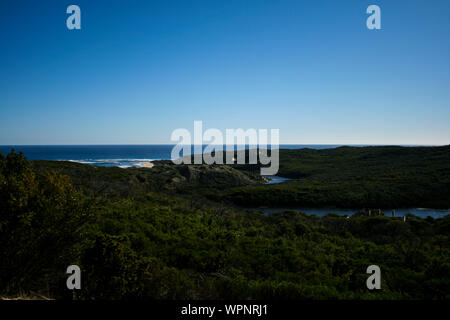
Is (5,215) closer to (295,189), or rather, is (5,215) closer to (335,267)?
(335,267)

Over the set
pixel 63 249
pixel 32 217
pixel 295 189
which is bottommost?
pixel 295 189

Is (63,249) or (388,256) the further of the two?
(388,256)

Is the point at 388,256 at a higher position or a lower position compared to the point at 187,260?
lower

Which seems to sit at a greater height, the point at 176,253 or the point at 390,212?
the point at 176,253

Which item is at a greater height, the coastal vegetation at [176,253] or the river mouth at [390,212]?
the coastal vegetation at [176,253]

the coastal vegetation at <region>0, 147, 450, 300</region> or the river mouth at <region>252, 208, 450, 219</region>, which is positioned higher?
the coastal vegetation at <region>0, 147, 450, 300</region>

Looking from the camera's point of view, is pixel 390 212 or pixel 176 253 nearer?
pixel 176 253

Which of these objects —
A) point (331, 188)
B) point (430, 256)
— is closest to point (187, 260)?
point (430, 256)

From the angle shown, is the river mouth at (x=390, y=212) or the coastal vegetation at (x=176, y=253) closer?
the coastal vegetation at (x=176, y=253)

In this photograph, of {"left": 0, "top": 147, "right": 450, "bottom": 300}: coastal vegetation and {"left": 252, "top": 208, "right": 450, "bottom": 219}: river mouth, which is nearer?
{"left": 0, "top": 147, "right": 450, "bottom": 300}: coastal vegetation
